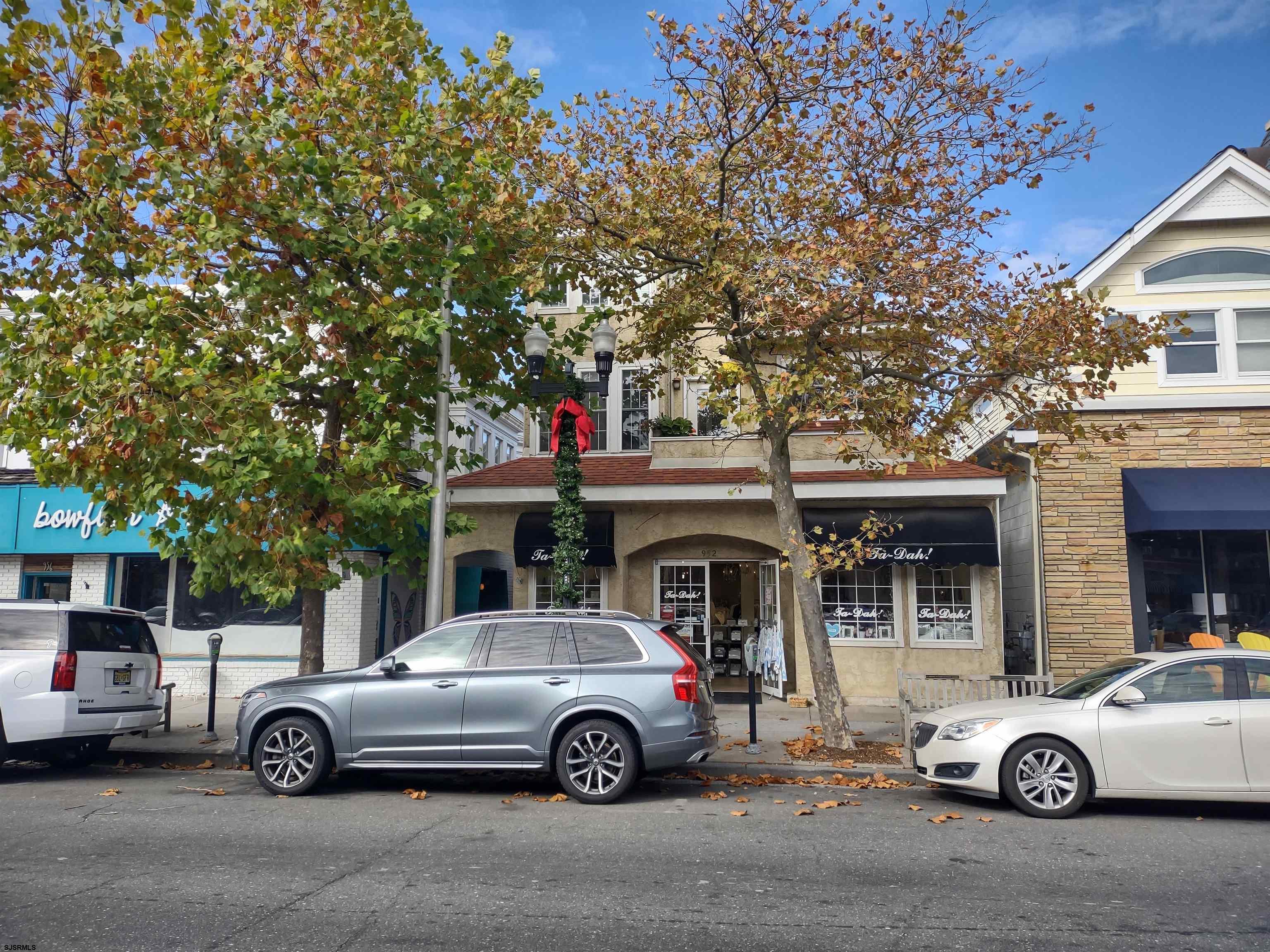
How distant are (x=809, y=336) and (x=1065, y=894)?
22.9ft

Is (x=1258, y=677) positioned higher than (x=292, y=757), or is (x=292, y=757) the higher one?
(x=1258, y=677)

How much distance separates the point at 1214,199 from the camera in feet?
49.6

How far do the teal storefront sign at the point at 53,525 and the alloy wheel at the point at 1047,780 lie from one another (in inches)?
567

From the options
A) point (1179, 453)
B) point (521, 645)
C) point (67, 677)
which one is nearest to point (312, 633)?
point (67, 677)

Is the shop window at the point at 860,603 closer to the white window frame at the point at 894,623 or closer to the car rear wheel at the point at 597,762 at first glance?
the white window frame at the point at 894,623

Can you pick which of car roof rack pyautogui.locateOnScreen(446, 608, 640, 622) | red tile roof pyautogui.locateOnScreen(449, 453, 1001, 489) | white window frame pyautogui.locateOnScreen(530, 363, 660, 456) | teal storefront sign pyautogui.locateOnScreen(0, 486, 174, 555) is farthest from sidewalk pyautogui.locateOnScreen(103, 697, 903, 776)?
white window frame pyautogui.locateOnScreen(530, 363, 660, 456)

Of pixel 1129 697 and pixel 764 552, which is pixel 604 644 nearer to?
pixel 1129 697

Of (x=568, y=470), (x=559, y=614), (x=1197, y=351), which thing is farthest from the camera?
(x=1197, y=351)

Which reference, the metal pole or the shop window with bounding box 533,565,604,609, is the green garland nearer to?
the metal pole

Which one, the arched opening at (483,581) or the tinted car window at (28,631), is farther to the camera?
the arched opening at (483,581)

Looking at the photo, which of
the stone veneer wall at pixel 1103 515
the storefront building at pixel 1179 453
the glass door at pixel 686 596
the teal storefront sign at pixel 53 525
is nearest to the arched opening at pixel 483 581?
the glass door at pixel 686 596

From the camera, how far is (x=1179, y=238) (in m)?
15.4

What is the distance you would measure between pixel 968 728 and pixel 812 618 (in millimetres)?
2968

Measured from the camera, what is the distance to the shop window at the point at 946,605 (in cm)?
1552
